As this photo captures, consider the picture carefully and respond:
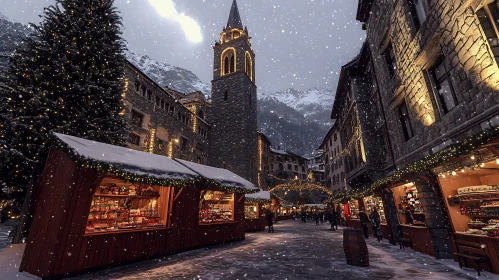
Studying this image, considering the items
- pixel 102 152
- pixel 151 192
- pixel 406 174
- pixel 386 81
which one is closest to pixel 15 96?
pixel 102 152

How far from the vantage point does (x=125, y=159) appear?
811 cm

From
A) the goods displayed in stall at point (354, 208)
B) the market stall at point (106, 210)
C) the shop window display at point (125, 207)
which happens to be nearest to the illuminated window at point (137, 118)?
the market stall at point (106, 210)

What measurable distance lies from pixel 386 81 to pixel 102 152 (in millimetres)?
15747

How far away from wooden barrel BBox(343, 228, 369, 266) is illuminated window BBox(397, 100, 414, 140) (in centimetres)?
785

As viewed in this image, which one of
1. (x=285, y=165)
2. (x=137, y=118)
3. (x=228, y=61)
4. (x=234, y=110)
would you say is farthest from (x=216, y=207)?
(x=285, y=165)

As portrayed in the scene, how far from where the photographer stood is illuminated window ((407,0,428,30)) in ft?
33.4

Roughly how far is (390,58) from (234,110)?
75.2 feet

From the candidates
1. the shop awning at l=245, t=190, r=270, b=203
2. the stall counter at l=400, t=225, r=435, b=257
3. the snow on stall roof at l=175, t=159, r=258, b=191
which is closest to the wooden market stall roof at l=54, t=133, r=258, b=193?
the snow on stall roof at l=175, t=159, r=258, b=191

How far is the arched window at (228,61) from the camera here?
37906 mm

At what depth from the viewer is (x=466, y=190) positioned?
292 inches

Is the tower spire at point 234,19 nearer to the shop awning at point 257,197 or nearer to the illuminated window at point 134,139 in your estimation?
the illuminated window at point 134,139

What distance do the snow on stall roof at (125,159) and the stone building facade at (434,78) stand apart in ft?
31.6

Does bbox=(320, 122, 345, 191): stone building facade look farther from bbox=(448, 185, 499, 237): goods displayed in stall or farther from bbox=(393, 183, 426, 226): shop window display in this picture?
bbox=(448, 185, 499, 237): goods displayed in stall

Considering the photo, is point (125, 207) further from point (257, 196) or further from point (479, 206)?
point (257, 196)
